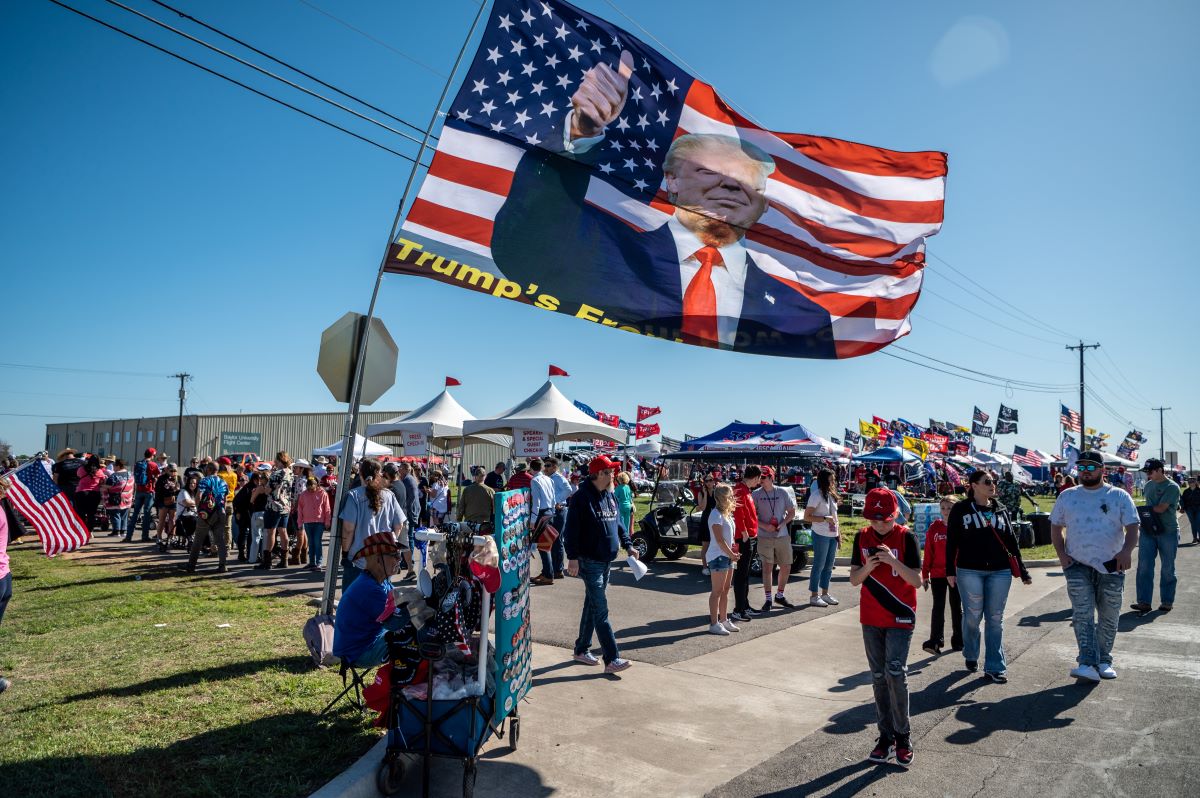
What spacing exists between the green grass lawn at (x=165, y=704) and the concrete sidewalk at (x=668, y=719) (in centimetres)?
78

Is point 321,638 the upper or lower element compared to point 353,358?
lower

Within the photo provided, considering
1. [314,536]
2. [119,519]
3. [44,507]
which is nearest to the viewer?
[44,507]

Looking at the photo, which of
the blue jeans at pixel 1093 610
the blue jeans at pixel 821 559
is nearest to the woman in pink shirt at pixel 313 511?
the blue jeans at pixel 821 559

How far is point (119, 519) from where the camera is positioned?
1730cm

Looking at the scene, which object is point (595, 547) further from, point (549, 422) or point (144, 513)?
point (144, 513)

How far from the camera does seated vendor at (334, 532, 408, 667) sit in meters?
4.73

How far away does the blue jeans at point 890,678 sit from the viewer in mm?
4746

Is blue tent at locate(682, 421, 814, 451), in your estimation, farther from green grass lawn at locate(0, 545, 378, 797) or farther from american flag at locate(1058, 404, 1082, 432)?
american flag at locate(1058, 404, 1082, 432)

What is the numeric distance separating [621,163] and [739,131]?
140cm

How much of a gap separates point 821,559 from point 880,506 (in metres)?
5.70

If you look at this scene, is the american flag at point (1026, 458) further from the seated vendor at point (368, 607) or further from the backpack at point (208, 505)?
the seated vendor at point (368, 607)

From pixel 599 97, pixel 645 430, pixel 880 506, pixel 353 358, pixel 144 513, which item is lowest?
pixel 144 513

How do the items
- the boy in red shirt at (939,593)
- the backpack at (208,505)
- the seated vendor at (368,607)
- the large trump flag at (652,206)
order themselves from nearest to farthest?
the seated vendor at (368,607)
the large trump flag at (652,206)
the boy in red shirt at (939,593)
the backpack at (208,505)

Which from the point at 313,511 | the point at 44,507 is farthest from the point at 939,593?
the point at 313,511
